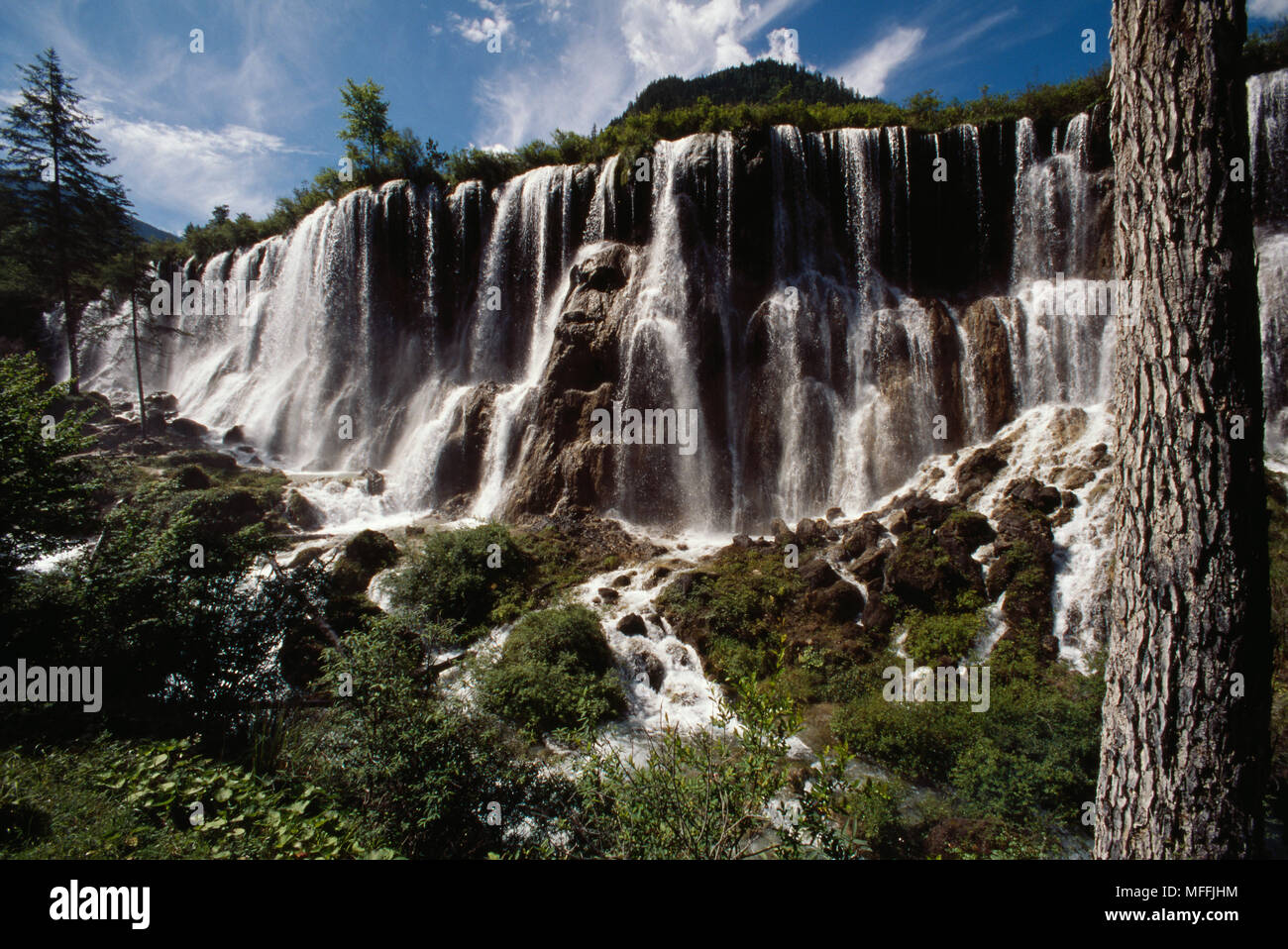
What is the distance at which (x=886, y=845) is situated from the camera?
21.2ft

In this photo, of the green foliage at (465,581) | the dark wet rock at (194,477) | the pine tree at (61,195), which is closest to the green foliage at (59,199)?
the pine tree at (61,195)

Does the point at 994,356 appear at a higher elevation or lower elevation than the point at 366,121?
lower

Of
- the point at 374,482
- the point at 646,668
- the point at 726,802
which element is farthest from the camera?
the point at 374,482

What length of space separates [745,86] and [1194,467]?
83059mm

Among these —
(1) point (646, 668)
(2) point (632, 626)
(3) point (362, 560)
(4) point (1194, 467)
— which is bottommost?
(1) point (646, 668)

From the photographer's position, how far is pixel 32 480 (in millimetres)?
6656

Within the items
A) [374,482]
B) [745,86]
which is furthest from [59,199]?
[745,86]

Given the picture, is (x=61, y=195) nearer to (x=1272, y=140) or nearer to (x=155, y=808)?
(x=155, y=808)

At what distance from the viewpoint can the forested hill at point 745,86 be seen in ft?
193

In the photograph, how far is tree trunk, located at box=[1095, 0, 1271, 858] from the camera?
102 inches

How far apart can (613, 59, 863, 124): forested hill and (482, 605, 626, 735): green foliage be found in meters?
62.0

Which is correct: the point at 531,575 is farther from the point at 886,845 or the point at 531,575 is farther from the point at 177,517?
the point at 886,845
